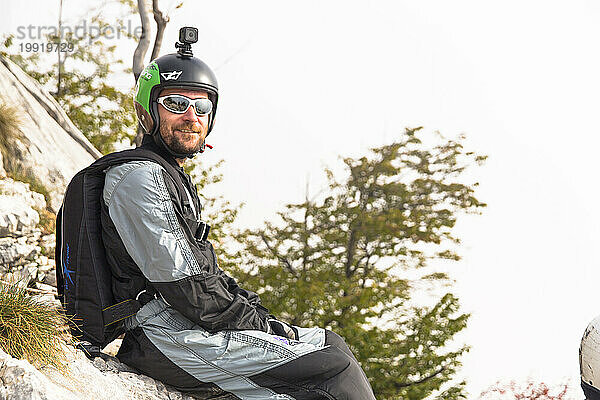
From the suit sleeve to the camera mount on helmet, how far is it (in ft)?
3.16

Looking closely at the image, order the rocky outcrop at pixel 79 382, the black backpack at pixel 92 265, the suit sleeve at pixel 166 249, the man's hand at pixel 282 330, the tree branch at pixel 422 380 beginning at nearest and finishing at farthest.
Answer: the rocky outcrop at pixel 79 382, the suit sleeve at pixel 166 249, the black backpack at pixel 92 265, the man's hand at pixel 282 330, the tree branch at pixel 422 380

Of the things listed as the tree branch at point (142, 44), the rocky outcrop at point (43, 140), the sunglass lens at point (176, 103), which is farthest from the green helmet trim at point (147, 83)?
the tree branch at point (142, 44)

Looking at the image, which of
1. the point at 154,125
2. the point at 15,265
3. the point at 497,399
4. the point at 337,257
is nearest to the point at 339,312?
the point at 337,257

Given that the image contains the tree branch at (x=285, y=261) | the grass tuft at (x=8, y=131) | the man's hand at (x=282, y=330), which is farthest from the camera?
the tree branch at (x=285, y=261)

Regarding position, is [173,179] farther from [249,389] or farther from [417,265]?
[417,265]

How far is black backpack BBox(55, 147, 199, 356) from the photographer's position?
3.64 m

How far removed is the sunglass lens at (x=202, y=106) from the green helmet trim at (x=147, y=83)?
26 centimetres

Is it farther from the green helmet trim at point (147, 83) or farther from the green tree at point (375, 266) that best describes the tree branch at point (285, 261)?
the green helmet trim at point (147, 83)

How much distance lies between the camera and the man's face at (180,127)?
395 cm

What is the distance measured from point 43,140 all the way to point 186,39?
637cm

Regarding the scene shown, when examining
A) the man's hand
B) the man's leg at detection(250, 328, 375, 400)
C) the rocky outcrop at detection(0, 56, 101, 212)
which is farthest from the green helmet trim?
the rocky outcrop at detection(0, 56, 101, 212)

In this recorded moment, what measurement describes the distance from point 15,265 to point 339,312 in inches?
392

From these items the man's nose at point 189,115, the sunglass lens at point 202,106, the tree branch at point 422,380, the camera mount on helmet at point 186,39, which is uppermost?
the camera mount on helmet at point 186,39

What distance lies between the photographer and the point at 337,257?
17.0 metres
